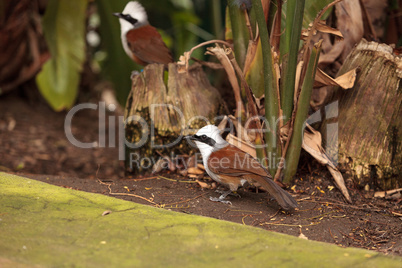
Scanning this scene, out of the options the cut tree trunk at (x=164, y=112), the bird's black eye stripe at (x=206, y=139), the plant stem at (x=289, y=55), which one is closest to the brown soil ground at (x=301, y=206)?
the cut tree trunk at (x=164, y=112)

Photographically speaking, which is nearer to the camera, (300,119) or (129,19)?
(300,119)

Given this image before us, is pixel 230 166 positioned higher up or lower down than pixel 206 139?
lower down

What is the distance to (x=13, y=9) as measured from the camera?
722cm

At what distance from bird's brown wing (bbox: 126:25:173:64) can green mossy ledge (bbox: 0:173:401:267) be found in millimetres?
3055

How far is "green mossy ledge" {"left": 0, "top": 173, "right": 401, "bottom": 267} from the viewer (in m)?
2.19

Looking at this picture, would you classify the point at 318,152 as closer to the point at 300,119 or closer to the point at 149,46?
the point at 300,119

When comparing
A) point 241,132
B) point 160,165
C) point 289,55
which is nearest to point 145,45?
point 160,165

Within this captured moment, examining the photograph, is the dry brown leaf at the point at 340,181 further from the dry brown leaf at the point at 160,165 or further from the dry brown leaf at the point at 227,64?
the dry brown leaf at the point at 160,165

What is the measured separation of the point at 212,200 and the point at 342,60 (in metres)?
2.25

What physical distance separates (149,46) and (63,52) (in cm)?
213

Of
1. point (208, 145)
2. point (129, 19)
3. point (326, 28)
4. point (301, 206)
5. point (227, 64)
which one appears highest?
point (129, 19)

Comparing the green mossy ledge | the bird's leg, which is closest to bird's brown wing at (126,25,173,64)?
the bird's leg

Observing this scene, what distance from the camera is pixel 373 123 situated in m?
4.00

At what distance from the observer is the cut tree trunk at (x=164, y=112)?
4586 millimetres
